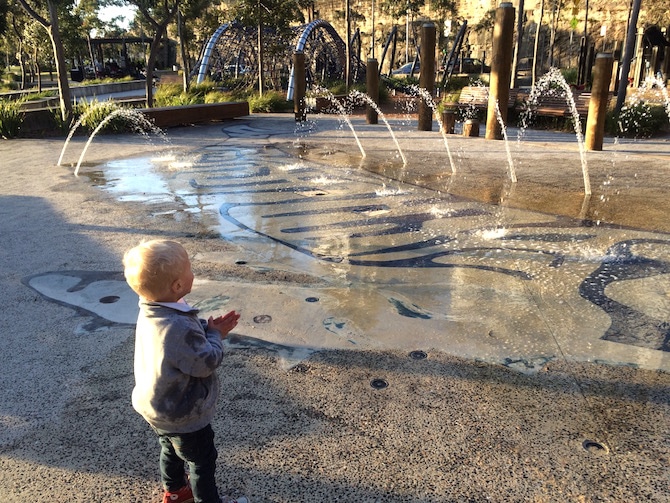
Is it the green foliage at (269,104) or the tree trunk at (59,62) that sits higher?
the tree trunk at (59,62)

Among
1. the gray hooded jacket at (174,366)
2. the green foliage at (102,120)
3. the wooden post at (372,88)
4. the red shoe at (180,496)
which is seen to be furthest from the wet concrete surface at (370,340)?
the wooden post at (372,88)

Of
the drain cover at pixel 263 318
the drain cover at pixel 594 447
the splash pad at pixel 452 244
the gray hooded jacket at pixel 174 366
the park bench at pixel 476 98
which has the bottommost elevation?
the drain cover at pixel 594 447

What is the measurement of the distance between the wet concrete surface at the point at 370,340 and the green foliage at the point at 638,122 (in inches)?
220

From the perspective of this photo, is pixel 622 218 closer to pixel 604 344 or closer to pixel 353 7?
pixel 604 344

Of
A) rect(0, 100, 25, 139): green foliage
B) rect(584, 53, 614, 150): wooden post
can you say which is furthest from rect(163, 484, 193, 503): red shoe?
rect(0, 100, 25, 139): green foliage

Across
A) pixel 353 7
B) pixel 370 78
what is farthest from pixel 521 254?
pixel 353 7

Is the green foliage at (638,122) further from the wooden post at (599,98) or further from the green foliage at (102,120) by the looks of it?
the green foliage at (102,120)

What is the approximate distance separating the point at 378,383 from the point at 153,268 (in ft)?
4.88

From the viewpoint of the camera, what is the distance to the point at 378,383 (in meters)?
2.83

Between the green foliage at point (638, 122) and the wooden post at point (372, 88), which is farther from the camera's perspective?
the wooden post at point (372, 88)

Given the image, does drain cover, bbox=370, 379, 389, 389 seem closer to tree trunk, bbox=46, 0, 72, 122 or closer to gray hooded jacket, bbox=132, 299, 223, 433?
gray hooded jacket, bbox=132, 299, 223, 433

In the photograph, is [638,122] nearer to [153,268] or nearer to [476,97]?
[476,97]

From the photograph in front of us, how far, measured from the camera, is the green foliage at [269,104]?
19484mm

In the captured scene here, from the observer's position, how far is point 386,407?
2.63 meters
